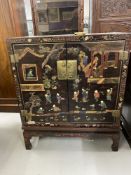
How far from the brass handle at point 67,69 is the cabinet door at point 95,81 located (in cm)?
2

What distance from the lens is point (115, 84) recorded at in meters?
1.38

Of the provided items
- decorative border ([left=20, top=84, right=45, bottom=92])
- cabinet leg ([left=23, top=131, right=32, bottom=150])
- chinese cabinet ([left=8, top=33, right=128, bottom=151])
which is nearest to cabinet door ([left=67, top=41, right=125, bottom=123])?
chinese cabinet ([left=8, top=33, right=128, bottom=151])

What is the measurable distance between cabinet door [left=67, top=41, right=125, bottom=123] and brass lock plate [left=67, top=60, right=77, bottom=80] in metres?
0.02

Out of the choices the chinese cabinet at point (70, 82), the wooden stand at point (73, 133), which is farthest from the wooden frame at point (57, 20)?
the wooden stand at point (73, 133)

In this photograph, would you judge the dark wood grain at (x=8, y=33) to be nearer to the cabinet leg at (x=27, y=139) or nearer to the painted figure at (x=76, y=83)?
the cabinet leg at (x=27, y=139)

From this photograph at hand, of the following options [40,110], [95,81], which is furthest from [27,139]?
[95,81]

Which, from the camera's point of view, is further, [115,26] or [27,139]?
[115,26]

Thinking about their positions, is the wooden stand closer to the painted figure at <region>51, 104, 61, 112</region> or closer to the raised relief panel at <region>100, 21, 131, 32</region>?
the painted figure at <region>51, 104, 61, 112</region>

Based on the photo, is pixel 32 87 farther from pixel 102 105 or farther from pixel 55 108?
pixel 102 105

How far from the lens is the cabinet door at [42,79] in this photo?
4.31 ft

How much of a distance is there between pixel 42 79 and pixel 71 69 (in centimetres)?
25

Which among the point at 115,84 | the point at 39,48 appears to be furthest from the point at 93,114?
the point at 39,48

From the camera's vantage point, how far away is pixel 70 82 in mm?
1401

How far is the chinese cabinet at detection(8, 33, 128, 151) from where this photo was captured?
127cm
